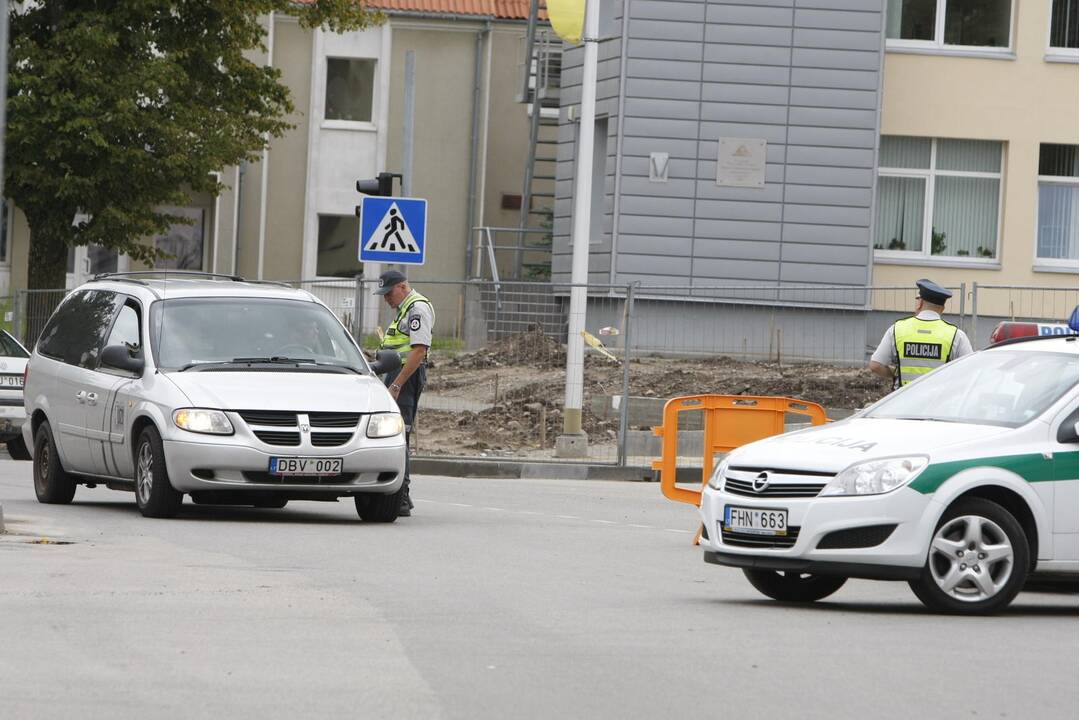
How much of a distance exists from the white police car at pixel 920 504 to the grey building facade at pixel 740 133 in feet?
63.4

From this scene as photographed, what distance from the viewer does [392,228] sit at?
21.7 meters

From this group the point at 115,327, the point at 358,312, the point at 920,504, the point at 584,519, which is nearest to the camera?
the point at 920,504

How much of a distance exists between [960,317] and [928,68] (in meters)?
9.51

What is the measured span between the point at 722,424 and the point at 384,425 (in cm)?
246

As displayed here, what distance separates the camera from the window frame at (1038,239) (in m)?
31.3

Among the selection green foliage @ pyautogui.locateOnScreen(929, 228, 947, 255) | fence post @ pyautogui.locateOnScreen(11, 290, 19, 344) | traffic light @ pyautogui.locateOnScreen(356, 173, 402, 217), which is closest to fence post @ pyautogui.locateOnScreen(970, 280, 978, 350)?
traffic light @ pyautogui.locateOnScreen(356, 173, 402, 217)

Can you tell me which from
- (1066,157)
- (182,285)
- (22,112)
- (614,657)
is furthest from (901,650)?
(1066,157)

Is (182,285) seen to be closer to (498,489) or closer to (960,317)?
(498,489)

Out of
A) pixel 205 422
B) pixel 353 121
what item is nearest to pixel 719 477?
pixel 205 422

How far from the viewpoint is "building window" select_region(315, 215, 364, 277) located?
42.8m

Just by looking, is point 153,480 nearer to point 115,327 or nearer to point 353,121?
point 115,327

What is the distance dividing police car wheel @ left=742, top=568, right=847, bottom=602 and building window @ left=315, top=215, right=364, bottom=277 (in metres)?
32.8

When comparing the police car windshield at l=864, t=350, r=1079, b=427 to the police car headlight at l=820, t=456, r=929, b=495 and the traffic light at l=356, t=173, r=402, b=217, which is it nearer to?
the police car headlight at l=820, t=456, r=929, b=495

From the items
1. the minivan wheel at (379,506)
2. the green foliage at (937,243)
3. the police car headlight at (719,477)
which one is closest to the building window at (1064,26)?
the green foliage at (937,243)
